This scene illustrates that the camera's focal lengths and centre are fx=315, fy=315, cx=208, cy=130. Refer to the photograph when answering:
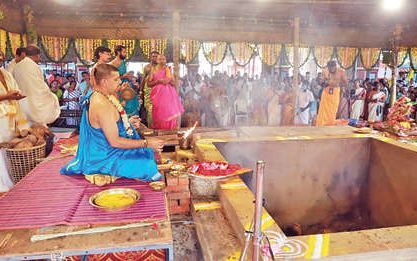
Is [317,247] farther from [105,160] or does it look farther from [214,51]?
[214,51]

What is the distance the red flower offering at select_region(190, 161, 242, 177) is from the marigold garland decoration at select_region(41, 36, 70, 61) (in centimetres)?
769

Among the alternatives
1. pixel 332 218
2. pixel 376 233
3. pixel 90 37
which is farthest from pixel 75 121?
pixel 376 233

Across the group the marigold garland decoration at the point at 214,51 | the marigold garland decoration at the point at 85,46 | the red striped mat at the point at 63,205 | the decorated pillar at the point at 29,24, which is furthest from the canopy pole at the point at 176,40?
the red striped mat at the point at 63,205

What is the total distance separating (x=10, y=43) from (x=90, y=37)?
2014mm

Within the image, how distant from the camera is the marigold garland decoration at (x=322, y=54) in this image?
10.9m

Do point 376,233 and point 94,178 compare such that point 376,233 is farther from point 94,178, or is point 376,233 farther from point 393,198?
point 393,198

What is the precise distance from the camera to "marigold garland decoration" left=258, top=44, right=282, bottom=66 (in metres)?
10.5

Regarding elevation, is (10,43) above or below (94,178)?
above

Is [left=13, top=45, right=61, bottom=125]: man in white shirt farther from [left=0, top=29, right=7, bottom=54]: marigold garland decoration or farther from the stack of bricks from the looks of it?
the stack of bricks

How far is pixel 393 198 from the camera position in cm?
412

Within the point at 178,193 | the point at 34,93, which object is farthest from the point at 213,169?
the point at 34,93

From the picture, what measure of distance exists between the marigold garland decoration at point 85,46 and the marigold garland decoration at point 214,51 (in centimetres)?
329

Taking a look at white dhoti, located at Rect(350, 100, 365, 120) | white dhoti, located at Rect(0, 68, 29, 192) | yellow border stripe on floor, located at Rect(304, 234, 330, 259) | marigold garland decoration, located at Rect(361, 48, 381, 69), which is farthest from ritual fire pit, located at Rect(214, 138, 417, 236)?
marigold garland decoration, located at Rect(361, 48, 381, 69)

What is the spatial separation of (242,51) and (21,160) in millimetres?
7783
